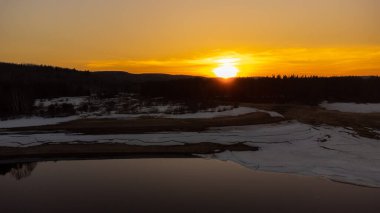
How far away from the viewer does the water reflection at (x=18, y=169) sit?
A: 2214cm

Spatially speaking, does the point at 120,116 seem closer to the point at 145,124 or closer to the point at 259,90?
the point at 145,124

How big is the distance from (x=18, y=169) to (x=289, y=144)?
56.5 feet

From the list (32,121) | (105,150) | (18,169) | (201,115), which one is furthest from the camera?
(201,115)

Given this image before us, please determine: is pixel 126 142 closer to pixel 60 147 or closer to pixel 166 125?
pixel 60 147

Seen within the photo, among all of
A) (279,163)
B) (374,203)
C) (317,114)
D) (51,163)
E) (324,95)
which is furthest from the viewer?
(324,95)

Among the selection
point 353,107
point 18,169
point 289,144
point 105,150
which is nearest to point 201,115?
point 289,144

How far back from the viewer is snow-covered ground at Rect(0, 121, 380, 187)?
21.9 metres

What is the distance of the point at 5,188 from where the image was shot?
1925cm

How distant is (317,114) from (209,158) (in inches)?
951

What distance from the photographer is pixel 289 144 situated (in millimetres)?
29016

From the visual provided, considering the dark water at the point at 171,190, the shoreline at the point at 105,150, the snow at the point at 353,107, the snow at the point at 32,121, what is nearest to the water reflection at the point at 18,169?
the dark water at the point at 171,190

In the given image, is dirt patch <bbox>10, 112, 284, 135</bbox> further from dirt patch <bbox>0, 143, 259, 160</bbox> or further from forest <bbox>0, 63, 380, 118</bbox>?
forest <bbox>0, 63, 380, 118</bbox>

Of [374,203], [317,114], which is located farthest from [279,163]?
[317,114]

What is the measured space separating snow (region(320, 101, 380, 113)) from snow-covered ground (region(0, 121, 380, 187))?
2373 cm
